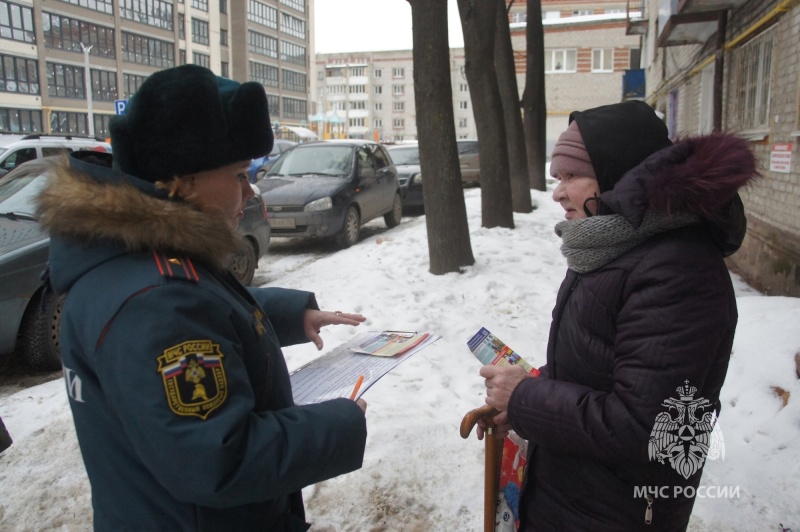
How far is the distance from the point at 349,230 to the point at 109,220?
29.8ft

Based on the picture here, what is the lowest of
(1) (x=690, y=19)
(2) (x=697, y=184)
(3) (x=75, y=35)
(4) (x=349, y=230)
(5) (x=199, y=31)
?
(4) (x=349, y=230)

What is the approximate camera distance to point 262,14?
235 ft

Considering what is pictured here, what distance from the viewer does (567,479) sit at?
1.68 meters

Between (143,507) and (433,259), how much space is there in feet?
19.6

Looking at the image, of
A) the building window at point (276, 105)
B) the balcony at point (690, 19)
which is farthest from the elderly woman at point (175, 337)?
the building window at point (276, 105)

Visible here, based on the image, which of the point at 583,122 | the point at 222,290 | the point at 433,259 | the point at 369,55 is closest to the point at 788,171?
the point at 433,259

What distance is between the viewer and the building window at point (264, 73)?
70.2 m

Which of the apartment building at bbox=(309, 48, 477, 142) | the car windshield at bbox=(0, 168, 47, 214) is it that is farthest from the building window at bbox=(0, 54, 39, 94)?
the apartment building at bbox=(309, 48, 477, 142)

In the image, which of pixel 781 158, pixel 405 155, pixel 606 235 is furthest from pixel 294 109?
pixel 606 235

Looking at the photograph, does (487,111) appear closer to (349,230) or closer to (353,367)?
(349,230)

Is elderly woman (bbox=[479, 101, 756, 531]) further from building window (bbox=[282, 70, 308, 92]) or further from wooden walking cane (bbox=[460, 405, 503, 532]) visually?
building window (bbox=[282, 70, 308, 92])

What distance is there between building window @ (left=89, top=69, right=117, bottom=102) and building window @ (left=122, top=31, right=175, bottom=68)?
201cm

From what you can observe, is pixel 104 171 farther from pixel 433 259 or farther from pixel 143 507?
pixel 433 259

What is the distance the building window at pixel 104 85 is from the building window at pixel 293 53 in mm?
28284
